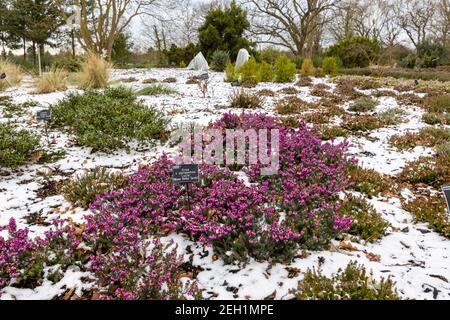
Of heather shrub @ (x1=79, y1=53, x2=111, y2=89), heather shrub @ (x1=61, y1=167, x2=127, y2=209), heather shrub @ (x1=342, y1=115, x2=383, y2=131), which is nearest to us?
heather shrub @ (x1=61, y1=167, x2=127, y2=209)

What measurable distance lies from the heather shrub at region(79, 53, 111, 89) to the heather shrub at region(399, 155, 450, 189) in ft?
31.3

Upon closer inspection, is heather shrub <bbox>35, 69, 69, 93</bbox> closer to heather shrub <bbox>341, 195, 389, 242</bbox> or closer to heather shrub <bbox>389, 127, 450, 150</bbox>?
heather shrub <bbox>389, 127, 450, 150</bbox>

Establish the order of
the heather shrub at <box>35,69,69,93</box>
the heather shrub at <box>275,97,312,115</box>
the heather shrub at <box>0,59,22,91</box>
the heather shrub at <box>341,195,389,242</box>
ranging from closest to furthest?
the heather shrub at <box>341,195,389,242</box> < the heather shrub at <box>275,97,312,115</box> < the heather shrub at <box>35,69,69,93</box> < the heather shrub at <box>0,59,22,91</box>

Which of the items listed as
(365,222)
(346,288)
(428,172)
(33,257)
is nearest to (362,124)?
(428,172)

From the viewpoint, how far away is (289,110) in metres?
7.54

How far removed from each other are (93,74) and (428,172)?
10.1 meters

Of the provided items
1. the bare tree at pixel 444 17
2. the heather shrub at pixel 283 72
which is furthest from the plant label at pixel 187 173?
the bare tree at pixel 444 17

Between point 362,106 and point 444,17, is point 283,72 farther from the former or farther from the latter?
point 444,17

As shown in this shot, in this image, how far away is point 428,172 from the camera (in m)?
4.21

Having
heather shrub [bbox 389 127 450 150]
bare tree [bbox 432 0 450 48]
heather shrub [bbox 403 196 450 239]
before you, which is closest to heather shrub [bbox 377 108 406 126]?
heather shrub [bbox 389 127 450 150]
